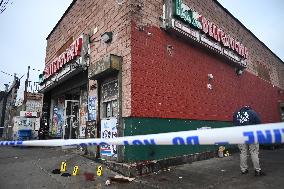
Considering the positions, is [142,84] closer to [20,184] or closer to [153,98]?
[153,98]

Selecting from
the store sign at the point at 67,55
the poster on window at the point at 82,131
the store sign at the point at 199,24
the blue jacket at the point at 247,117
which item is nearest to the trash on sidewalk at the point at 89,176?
the poster on window at the point at 82,131

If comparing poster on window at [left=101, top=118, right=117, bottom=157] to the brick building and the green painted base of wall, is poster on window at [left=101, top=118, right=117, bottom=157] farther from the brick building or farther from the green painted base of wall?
the green painted base of wall

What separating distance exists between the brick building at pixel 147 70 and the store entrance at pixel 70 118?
0.18ft

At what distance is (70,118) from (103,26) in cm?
610

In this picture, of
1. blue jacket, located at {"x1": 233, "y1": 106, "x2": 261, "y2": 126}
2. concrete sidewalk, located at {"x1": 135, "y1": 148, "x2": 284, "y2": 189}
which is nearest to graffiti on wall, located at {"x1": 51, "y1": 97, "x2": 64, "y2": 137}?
concrete sidewalk, located at {"x1": 135, "y1": 148, "x2": 284, "y2": 189}

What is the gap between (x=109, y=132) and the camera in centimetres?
728

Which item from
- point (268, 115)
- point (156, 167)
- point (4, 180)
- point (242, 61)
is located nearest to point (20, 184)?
point (4, 180)

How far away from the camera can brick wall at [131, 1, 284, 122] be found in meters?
6.87

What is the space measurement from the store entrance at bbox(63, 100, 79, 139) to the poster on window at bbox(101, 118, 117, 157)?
4809 mm

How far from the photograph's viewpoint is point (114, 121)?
710 centimetres

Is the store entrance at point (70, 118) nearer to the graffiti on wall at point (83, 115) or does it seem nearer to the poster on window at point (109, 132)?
the graffiti on wall at point (83, 115)

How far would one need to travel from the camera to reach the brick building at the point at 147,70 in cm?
676

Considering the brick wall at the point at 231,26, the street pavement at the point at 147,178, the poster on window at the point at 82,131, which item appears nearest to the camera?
the street pavement at the point at 147,178

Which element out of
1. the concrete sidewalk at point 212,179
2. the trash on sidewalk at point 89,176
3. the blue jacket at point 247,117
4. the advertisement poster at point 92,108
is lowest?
the concrete sidewalk at point 212,179
